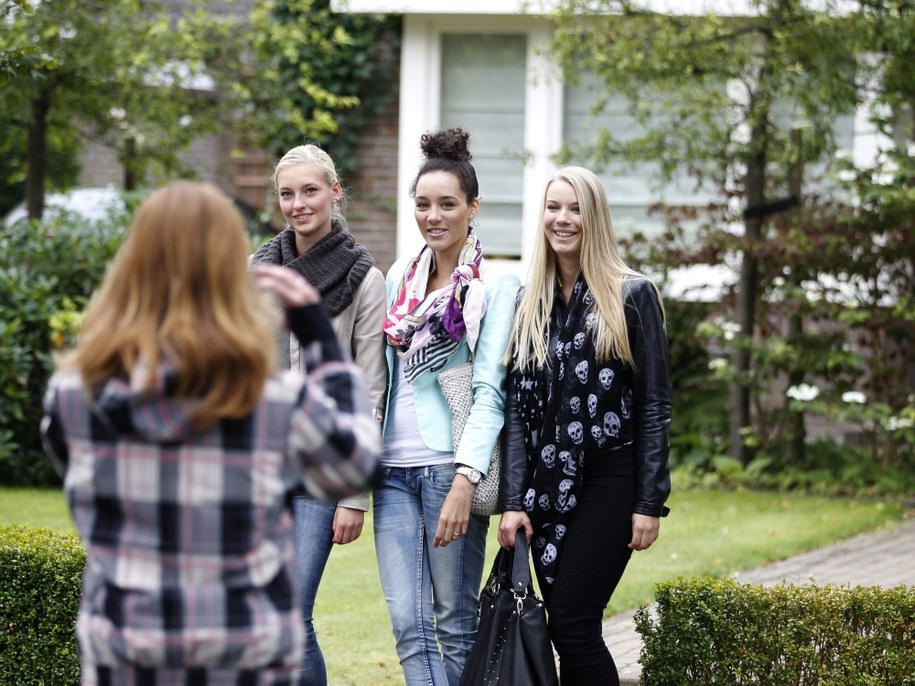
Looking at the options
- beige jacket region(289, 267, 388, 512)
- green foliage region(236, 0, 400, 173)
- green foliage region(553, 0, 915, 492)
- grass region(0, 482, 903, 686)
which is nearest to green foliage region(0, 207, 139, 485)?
grass region(0, 482, 903, 686)

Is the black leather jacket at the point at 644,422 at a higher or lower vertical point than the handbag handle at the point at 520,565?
higher

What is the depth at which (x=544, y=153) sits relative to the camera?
12.2 m

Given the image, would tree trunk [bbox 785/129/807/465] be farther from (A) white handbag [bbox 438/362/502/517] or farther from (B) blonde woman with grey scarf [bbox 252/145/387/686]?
(B) blonde woman with grey scarf [bbox 252/145/387/686]

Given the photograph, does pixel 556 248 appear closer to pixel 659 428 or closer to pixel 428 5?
pixel 659 428

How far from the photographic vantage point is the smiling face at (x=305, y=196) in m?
4.17

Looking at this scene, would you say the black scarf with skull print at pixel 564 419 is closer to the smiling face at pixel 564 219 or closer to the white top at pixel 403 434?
the smiling face at pixel 564 219

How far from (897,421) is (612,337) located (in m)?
6.38

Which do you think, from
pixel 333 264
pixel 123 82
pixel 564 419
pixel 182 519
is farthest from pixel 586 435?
pixel 123 82

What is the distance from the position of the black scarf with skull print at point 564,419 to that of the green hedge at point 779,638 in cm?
65

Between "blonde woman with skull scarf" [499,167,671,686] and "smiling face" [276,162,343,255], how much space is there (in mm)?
745

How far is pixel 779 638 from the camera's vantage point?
14.4ft

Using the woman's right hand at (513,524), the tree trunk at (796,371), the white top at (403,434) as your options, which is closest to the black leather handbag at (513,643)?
the woman's right hand at (513,524)

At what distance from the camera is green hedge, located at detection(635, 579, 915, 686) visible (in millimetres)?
4391

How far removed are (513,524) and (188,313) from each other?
194 cm
